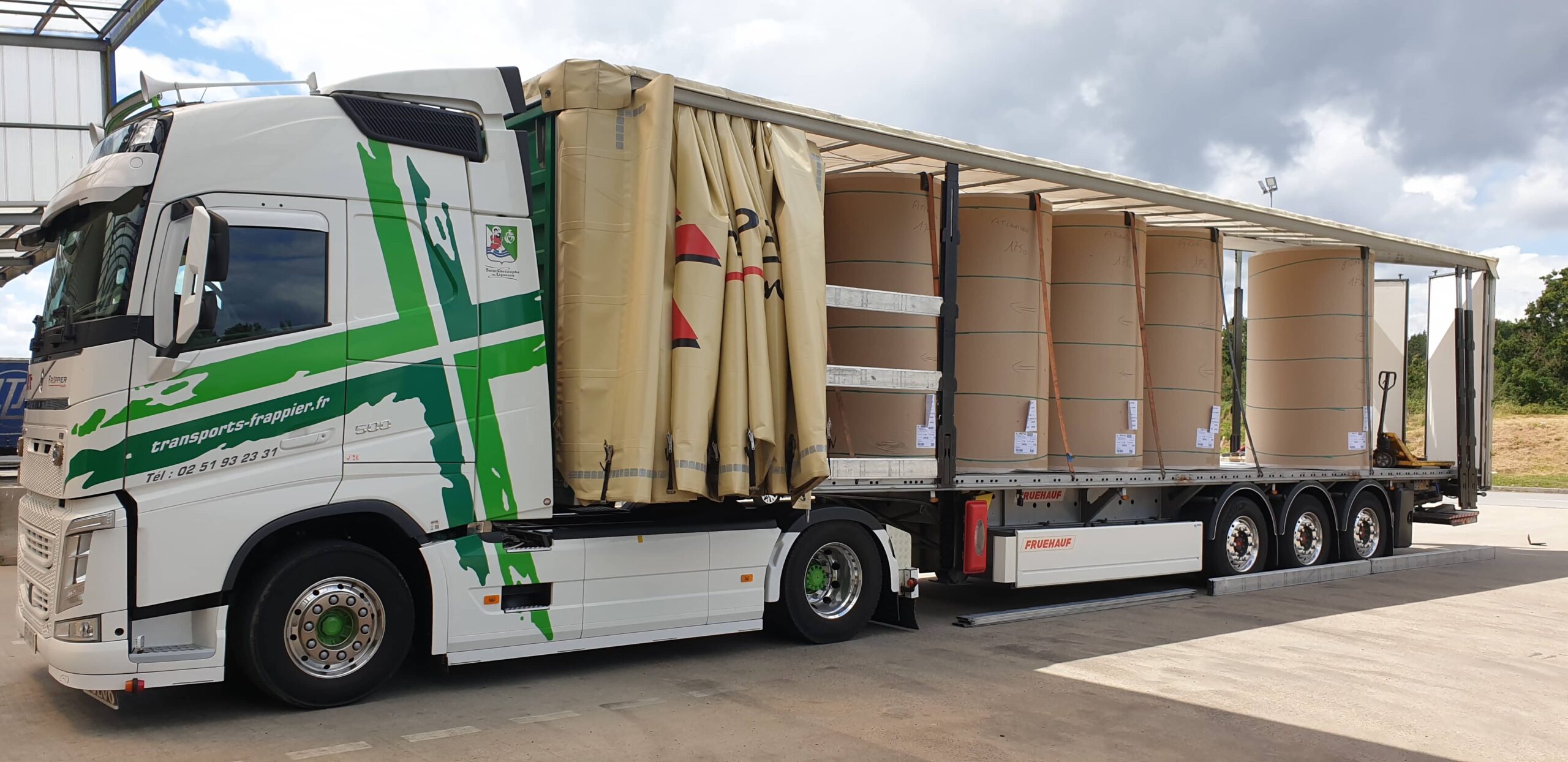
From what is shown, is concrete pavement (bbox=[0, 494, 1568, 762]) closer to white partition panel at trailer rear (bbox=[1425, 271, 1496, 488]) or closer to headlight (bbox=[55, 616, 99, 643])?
headlight (bbox=[55, 616, 99, 643])

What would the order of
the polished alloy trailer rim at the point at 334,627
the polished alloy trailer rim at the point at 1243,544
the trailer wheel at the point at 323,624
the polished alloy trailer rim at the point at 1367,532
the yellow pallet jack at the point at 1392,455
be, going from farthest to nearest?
the yellow pallet jack at the point at 1392,455 → the polished alloy trailer rim at the point at 1367,532 → the polished alloy trailer rim at the point at 1243,544 → the polished alloy trailer rim at the point at 334,627 → the trailer wheel at the point at 323,624

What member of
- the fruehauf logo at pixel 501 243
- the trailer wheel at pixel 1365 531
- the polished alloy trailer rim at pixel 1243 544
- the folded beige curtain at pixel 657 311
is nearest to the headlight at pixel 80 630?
the folded beige curtain at pixel 657 311

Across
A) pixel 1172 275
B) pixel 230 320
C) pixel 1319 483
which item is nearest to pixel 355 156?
pixel 230 320

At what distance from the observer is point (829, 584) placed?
8.23m

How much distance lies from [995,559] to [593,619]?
11.5 ft

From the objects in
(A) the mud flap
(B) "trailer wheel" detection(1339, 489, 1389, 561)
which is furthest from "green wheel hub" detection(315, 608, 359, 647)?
(B) "trailer wheel" detection(1339, 489, 1389, 561)

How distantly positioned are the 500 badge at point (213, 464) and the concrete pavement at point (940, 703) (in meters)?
1.21

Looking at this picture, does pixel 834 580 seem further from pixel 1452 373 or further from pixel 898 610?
pixel 1452 373

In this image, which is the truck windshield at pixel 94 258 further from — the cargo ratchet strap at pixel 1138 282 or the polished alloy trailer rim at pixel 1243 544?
the polished alloy trailer rim at pixel 1243 544

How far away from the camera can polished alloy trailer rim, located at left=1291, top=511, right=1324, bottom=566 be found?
12008 mm

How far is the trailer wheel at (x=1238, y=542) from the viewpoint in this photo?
35.9 ft

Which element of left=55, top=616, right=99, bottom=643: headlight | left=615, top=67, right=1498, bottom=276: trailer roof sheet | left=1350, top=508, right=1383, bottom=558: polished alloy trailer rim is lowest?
left=1350, top=508, right=1383, bottom=558: polished alloy trailer rim

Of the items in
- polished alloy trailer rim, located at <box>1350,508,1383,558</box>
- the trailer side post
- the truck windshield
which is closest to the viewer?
the truck windshield

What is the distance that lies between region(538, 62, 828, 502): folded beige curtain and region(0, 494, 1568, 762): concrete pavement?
1.26m
